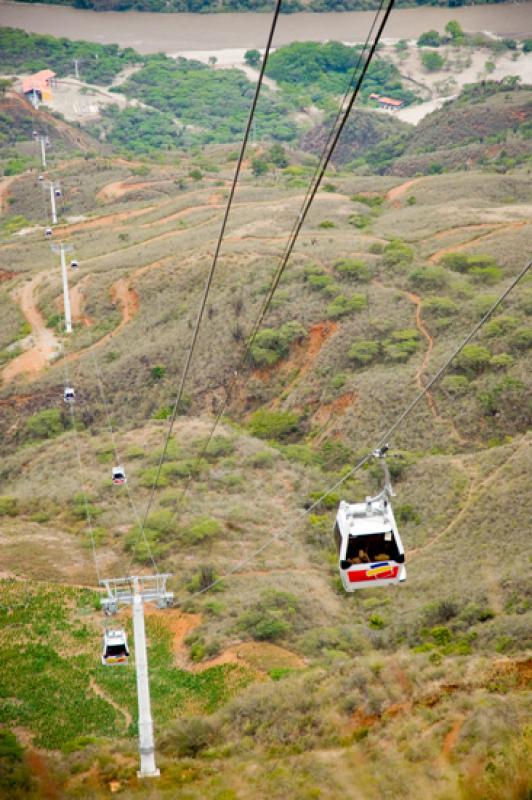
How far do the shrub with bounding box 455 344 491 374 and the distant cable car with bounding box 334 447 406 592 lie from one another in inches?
1416

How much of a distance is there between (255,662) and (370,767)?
9.27 m

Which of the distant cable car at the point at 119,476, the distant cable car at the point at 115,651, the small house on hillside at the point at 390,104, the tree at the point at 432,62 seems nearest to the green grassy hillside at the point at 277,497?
the distant cable car at the point at 119,476

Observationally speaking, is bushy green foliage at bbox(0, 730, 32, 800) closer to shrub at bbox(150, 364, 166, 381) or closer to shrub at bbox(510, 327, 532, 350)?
shrub at bbox(510, 327, 532, 350)

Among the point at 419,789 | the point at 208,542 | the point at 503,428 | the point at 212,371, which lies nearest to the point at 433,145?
the point at 212,371

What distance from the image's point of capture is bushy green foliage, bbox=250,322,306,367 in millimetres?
64250

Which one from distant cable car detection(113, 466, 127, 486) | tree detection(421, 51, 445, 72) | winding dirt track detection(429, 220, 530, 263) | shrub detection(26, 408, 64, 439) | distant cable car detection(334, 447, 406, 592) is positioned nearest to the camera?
distant cable car detection(334, 447, 406, 592)

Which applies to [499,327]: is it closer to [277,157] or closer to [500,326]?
[500,326]

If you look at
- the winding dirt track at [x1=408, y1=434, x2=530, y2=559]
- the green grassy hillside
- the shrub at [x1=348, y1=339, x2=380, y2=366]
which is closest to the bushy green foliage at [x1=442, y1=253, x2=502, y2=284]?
the green grassy hillside

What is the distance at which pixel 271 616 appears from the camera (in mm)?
37469

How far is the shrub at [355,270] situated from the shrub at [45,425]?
21.1m

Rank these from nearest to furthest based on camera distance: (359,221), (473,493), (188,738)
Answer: (188,738) < (473,493) < (359,221)

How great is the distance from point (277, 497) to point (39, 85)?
495 ft

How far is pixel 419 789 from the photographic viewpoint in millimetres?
24812

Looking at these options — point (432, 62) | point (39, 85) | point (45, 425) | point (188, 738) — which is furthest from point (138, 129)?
point (188, 738)
